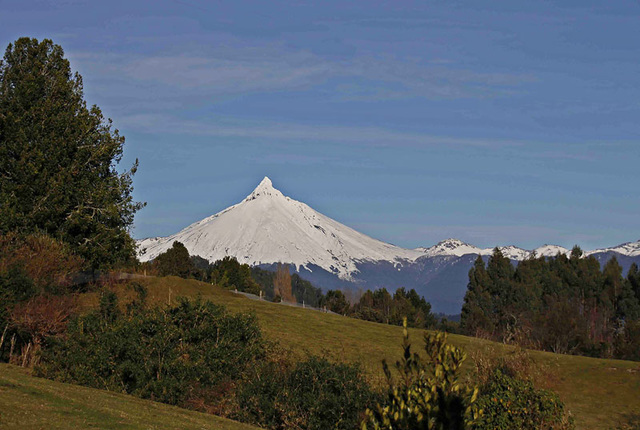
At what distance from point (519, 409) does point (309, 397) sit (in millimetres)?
7441

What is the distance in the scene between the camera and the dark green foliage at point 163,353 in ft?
94.0

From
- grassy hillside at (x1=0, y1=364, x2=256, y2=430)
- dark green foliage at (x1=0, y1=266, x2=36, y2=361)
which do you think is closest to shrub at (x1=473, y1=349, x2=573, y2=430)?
grassy hillside at (x1=0, y1=364, x2=256, y2=430)

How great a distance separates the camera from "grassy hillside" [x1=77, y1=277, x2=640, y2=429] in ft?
125

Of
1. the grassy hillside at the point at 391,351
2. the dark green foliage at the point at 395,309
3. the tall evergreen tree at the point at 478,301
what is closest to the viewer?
the grassy hillside at the point at 391,351

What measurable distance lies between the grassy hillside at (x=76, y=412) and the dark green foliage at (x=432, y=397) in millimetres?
10143

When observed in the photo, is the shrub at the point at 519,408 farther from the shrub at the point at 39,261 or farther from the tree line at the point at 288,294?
the tree line at the point at 288,294

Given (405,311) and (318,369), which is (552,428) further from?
(405,311)

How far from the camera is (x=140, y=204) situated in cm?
5862

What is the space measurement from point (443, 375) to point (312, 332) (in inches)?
1791

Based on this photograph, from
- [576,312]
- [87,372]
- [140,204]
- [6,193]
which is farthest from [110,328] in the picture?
[576,312]

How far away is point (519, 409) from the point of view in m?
21.7

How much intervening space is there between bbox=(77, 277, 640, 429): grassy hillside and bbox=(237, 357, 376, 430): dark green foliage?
3.63 meters

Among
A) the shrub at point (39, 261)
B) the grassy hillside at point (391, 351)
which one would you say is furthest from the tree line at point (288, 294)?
the shrub at point (39, 261)

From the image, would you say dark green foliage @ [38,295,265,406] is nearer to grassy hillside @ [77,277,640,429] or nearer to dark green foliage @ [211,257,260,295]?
grassy hillside @ [77,277,640,429]
